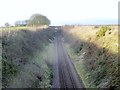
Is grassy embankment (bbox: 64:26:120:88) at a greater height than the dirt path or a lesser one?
greater

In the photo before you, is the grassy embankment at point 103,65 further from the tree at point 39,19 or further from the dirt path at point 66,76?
the tree at point 39,19

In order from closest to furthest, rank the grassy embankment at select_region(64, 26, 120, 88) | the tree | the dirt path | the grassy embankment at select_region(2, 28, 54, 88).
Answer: the grassy embankment at select_region(2, 28, 54, 88), the grassy embankment at select_region(64, 26, 120, 88), the dirt path, the tree

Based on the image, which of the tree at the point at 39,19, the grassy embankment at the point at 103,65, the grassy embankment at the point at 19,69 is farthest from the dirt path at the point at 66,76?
the tree at the point at 39,19

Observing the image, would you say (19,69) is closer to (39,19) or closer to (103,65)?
(103,65)

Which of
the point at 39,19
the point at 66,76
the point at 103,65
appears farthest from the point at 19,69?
the point at 39,19

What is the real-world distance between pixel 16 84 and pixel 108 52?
14.6 m

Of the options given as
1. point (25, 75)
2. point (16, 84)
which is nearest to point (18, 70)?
point (25, 75)

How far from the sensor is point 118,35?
3800 centimetres

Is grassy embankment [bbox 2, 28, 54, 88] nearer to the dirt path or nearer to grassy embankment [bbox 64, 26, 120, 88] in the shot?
the dirt path

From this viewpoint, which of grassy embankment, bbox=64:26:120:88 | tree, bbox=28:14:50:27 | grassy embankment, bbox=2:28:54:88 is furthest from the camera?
tree, bbox=28:14:50:27

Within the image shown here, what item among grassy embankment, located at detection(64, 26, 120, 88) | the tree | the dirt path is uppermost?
the tree

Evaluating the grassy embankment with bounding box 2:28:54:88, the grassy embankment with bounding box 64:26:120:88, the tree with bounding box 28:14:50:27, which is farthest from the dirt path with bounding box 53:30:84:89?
the tree with bounding box 28:14:50:27

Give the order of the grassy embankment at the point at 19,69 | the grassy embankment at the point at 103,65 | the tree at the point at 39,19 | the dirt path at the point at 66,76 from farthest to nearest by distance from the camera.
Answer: the tree at the point at 39,19 < the dirt path at the point at 66,76 < the grassy embankment at the point at 103,65 < the grassy embankment at the point at 19,69

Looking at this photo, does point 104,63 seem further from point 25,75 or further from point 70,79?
point 25,75
